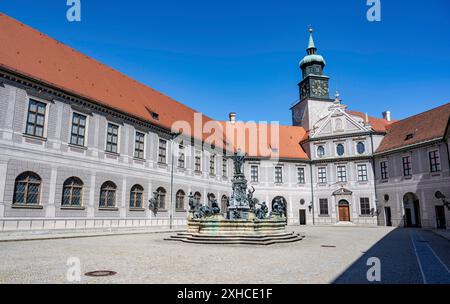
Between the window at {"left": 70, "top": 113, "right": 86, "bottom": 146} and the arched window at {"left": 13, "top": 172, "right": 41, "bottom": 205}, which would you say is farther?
the window at {"left": 70, "top": 113, "right": 86, "bottom": 146}

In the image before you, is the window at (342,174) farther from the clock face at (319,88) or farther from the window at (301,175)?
the clock face at (319,88)

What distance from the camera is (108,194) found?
957 inches

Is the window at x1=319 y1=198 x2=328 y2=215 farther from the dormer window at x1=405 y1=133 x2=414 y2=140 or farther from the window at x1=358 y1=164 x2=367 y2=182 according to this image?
the dormer window at x1=405 y1=133 x2=414 y2=140

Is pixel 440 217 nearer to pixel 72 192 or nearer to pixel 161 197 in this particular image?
pixel 161 197

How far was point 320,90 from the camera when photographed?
48.9 metres

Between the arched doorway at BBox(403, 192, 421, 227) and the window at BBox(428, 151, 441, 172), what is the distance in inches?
153

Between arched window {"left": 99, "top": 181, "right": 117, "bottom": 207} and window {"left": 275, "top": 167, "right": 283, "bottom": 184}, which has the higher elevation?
window {"left": 275, "top": 167, "right": 283, "bottom": 184}

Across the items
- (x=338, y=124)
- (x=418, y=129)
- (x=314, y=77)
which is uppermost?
(x=314, y=77)

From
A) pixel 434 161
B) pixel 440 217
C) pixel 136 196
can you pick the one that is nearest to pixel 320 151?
pixel 434 161

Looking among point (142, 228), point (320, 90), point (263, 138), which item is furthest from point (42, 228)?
point (320, 90)

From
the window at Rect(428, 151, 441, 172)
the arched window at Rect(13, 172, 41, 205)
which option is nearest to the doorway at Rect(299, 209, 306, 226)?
the window at Rect(428, 151, 441, 172)

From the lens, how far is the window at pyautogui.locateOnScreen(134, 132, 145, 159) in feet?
→ 88.9

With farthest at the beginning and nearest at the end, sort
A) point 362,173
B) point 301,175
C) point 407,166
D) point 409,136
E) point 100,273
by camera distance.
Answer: point 301,175, point 362,173, point 409,136, point 407,166, point 100,273

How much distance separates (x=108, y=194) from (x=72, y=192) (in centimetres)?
301
